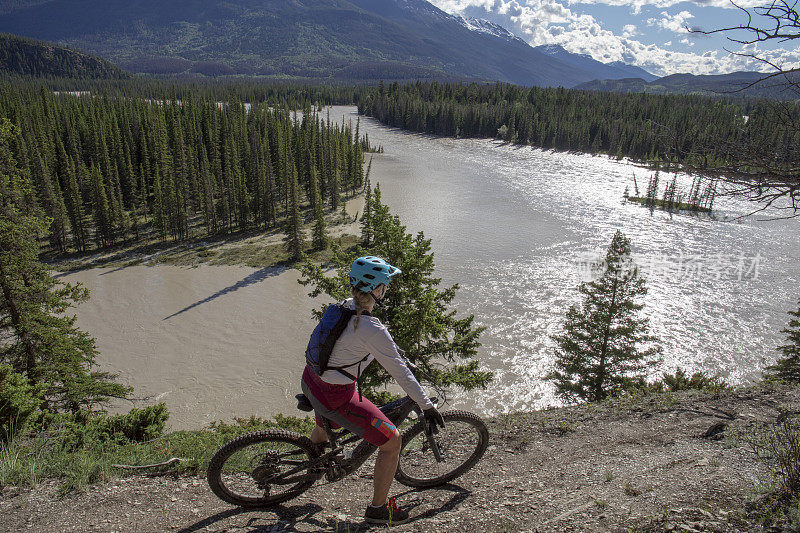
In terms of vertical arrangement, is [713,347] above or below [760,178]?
below

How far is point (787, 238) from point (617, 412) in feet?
226

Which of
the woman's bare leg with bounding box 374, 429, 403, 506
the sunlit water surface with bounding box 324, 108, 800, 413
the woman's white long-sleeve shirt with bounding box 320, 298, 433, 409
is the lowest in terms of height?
the sunlit water surface with bounding box 324, 108, 800, 413

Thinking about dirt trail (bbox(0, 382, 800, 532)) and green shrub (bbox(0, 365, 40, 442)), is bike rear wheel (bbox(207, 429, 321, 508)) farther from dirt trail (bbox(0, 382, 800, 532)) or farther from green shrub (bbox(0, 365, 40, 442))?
green shrub (bbox(0, 365, 40, 442))

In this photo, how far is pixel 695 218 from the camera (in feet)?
228

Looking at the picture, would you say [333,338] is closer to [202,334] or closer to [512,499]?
[512,499]

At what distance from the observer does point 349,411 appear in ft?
18.2

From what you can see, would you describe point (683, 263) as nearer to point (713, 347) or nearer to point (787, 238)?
point (713, 347)

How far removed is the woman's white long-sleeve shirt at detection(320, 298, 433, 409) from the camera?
16.8ft

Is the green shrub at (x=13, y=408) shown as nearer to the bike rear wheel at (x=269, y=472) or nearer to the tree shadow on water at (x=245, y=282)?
the bike rear wheel at (x=269, y=472)

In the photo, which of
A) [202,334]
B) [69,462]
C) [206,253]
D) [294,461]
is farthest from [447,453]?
[206,253]

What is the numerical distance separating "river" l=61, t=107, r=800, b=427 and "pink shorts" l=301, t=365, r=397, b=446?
A: 22.3 meters

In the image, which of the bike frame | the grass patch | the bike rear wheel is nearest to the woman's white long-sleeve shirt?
the bike frame

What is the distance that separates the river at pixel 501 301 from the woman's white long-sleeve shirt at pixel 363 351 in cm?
2286

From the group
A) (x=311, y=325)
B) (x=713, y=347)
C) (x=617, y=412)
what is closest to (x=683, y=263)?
(x=713, y=347)
